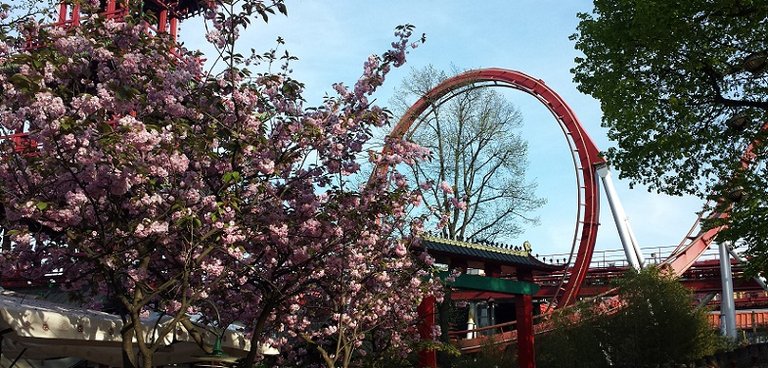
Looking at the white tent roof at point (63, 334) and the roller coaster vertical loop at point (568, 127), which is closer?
the white tent roof at point (63, 334)

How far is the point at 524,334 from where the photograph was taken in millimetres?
20688

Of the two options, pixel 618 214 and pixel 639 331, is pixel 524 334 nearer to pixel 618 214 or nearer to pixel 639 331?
pixel 639 331

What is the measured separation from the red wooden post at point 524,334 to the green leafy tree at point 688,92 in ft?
24.4

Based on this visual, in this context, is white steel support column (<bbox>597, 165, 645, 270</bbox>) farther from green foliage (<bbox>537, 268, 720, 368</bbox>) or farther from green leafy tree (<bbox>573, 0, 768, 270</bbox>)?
green leafy tree (<bbox>573, 0, 768, 270</bbox>)

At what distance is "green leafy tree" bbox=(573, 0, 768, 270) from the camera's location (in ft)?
42.3

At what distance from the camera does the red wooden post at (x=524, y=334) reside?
67.2 feet

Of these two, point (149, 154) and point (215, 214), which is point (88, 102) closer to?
point (149, 154)

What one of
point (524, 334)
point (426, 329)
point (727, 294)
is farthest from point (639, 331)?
point (727, 294)

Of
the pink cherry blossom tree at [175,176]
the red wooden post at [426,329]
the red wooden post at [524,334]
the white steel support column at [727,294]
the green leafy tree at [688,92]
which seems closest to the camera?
the pink cherry blossom tree at [175,176]

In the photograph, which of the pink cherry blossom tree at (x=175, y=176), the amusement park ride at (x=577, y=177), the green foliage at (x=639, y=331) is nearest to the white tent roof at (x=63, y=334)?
the pink cherry blossom tree at (x=175, y=176)

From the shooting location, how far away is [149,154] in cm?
764

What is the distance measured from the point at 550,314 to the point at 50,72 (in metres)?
17.8

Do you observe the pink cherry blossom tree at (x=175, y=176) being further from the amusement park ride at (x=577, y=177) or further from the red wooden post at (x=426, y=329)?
the amusement park ride at (x=577, y=177)

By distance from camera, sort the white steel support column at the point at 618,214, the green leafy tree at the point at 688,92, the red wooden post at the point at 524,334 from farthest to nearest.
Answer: the white steel support column at the point at 618,214 → the red wooden post at the point at 524,334 → the green leafy tree at the point at 688,92
